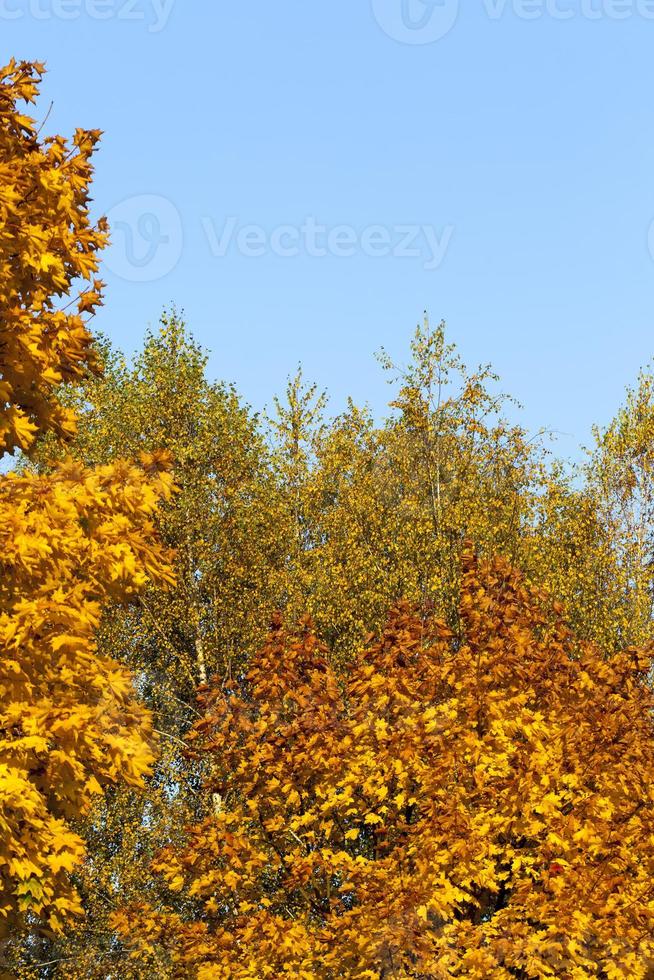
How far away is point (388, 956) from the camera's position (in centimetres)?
1485

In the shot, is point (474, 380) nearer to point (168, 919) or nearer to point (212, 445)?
point (212, 445)

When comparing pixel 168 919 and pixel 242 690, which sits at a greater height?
pixel 242 690

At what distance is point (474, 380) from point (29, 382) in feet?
58.7

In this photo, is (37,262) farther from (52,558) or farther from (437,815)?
(437,815)

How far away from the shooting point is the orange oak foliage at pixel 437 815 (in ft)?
48.0

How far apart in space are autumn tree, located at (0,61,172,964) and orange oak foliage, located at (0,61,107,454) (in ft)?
0.06

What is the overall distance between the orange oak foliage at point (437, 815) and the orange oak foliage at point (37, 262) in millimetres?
6339

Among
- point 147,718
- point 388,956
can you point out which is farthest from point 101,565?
point 388,956

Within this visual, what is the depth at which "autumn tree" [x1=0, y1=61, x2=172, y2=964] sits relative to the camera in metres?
10.8

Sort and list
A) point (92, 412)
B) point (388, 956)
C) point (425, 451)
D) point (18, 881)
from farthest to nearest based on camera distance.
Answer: point (92, 412) < point (425, 451) < point (388, 956) < point (18, 881)

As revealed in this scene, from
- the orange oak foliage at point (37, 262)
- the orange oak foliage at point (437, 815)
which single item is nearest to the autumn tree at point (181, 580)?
the orange oak foliage at point (437, 815)

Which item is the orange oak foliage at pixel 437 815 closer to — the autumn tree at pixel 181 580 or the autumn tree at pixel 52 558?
the autumn tree at pixel 52 558

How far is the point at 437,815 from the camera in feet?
50.1

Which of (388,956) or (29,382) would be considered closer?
(29,382)
